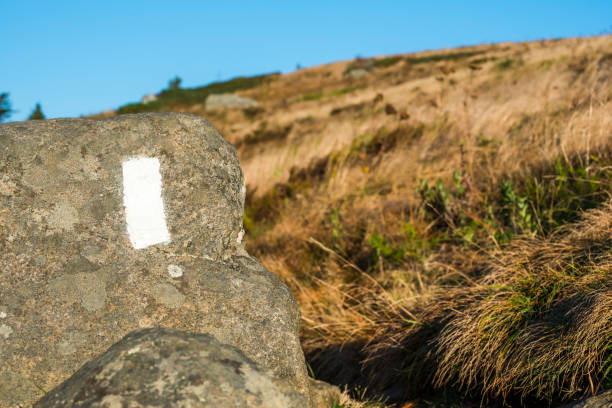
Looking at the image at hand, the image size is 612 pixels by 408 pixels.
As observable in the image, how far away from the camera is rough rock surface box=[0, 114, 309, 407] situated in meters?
1.80

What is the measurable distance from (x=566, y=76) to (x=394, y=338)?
5.44 meters

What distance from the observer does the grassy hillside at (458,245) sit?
245 cm

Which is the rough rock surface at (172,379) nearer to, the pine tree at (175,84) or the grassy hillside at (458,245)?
the grassy hillside at (458,245)

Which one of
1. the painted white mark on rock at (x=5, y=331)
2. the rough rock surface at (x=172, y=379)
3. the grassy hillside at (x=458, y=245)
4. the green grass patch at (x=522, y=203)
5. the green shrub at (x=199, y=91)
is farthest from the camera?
the green shrub at (x=199, y=91)

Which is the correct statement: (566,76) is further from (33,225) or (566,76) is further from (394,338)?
(33,225)

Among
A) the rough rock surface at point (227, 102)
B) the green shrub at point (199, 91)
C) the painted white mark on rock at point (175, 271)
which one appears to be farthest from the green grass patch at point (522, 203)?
the green shrub at point (199, 91)

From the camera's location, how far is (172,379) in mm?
1425

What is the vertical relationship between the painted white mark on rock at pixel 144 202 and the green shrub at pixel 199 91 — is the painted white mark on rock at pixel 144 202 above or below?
below

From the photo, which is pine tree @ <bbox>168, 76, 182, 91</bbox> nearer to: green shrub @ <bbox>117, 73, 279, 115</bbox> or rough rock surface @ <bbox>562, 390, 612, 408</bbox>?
green shrub @ <bbox>117, 73, 279, 115</bbox>

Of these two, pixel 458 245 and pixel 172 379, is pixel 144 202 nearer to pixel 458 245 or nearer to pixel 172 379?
pixel 172 379

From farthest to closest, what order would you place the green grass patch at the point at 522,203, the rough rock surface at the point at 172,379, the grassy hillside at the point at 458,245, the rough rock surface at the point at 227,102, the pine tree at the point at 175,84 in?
the pine tree at the point at 175,84, the rough rock surface at the point at 227,102, the green grass patch at the point at 522,203, the grassy hillside at the point at 458,245, the rough rock surface at the point at 172,379

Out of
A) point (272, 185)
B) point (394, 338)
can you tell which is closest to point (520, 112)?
point (272, 185)

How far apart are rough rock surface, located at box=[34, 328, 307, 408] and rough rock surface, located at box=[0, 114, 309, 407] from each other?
0.26m

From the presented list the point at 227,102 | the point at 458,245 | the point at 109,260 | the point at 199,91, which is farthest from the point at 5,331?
the point at 199,91
